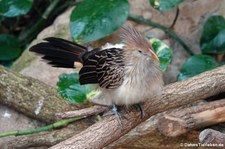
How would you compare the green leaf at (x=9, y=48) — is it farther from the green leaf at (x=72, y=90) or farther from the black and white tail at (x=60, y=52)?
the black and white tail at (x=60, y=52)

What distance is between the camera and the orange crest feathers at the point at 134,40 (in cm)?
282

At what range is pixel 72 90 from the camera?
3.60 m

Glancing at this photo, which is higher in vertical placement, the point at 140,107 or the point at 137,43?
the point at 137,43

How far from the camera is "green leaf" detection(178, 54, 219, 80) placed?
3865 mm

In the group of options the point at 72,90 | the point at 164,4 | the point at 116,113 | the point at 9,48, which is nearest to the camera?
the point at 116,113

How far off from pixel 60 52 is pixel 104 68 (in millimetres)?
426

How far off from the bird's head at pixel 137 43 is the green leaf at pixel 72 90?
64 cm

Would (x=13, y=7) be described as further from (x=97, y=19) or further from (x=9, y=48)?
(x=97, y=19)

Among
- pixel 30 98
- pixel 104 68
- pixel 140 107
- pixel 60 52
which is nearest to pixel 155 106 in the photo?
pixel 140 107

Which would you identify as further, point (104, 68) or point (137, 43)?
point (104, 68)

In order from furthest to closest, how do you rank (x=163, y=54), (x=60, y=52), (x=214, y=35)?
(x=214, y=35) < (x=163, y=54) < (x=60, y=52)

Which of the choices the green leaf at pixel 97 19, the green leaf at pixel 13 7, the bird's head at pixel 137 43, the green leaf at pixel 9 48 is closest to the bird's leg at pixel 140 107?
the bird's head at pixel 137 43

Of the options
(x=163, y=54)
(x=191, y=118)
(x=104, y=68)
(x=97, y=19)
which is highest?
(x=97, y=19)

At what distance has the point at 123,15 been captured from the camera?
12.5 ft
